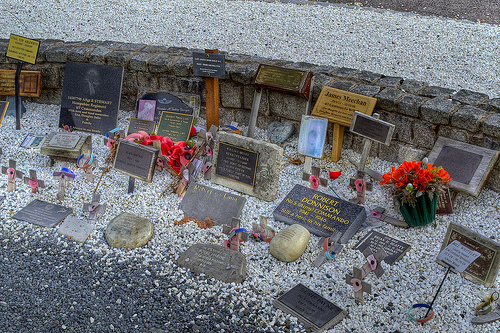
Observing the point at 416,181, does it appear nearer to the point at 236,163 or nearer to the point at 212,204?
the point at 236,163

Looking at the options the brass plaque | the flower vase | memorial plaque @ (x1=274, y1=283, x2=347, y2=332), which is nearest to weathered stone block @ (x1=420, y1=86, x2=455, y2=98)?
the flower vase

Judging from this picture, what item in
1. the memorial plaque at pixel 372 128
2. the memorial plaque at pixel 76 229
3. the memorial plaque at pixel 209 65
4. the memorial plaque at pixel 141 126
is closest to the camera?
the memorial plaque at pixel 76 229

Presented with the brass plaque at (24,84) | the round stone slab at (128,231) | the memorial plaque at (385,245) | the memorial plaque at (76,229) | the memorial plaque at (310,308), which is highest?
the memorial plaque at (385,245)

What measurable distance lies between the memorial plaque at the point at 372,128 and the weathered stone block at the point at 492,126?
0.92m

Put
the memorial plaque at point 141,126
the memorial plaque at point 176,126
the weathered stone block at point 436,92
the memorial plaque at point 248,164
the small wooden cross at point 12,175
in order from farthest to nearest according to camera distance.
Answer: the memorial plaque at point 141,126
the memorial plaque at point 176,126
the weathered stone block at point 436,92
the small wooden cross at point 12,175
the memorial plaque at point 248,164

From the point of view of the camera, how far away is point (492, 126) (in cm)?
446

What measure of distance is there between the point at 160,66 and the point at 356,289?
399 cm

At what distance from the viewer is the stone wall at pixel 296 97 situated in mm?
4746

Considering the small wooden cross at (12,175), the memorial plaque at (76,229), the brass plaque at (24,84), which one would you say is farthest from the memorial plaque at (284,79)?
the brass plaque at (24,84)

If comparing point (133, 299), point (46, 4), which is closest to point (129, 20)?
point (46, 4)

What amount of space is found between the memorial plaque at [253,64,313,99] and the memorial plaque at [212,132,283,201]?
35.7 inches

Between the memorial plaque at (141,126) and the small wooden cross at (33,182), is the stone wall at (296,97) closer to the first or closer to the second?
the memorial plaque at (141,126)

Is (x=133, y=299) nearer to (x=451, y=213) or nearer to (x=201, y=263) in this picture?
(x=201, y=263)

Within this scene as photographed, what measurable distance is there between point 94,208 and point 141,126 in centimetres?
169
